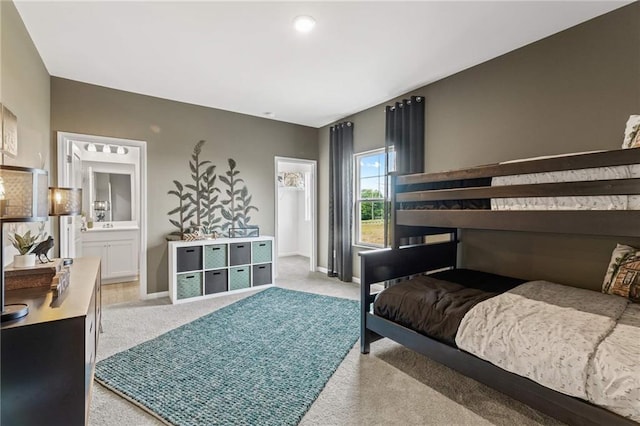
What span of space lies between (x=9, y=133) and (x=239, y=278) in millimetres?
2763

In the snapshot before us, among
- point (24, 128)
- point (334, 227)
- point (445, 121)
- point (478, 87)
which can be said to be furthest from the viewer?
point (334, 227)

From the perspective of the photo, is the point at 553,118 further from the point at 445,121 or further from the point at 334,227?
the point at 334,227

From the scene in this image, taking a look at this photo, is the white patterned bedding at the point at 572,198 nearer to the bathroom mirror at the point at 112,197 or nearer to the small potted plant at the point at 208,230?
the small potted plant at the point at 208,230

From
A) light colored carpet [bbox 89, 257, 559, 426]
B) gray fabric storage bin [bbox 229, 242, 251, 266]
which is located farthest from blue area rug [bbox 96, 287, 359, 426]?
gray fabric storage bin [bbox 229, 242, 251, 266]

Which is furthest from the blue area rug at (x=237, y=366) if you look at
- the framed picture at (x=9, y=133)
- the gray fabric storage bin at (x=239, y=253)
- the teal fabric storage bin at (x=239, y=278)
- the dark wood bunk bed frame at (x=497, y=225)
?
the framed picture at (x=9, y=133)

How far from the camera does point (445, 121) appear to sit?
3.39m

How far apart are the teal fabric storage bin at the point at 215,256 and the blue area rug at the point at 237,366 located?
775mm

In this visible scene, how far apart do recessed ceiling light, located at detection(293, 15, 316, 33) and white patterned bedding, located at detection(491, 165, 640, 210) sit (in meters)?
1.80

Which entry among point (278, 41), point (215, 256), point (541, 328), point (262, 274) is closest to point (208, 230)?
point (215, 256)

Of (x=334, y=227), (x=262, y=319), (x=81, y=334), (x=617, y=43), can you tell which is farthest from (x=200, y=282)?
(x=617, y=43)

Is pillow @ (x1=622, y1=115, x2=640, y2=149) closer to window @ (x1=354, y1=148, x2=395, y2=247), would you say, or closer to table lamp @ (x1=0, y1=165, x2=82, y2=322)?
window @ (x1=354, y1=148, x2=395, y2=247)

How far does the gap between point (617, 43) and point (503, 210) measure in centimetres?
157

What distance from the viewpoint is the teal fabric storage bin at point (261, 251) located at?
4309 millimetres

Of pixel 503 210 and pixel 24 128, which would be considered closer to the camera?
pixel 503 210
